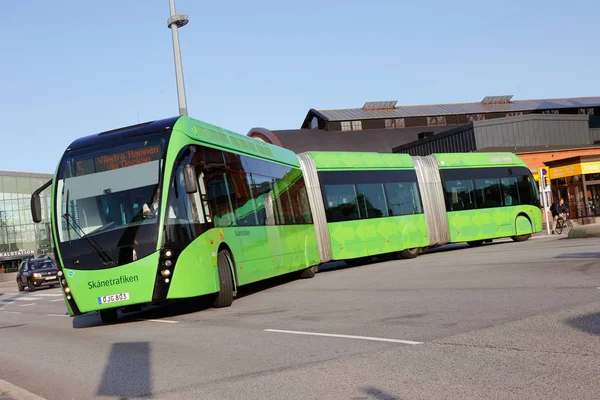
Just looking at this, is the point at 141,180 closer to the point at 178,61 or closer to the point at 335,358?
the point at 335,358

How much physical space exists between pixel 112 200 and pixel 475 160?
19.1 metres

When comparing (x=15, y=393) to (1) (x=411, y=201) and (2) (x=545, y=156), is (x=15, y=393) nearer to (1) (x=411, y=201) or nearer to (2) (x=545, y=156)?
(1) (x=411, y=201)

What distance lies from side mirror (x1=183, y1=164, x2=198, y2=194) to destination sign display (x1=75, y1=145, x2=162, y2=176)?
55 centimetres

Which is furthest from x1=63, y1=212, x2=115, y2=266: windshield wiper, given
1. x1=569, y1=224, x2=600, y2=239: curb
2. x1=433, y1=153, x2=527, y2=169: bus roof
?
x1=569, y1=224, x2=600, y2=239: curb

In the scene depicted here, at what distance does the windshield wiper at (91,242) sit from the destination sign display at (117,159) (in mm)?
873

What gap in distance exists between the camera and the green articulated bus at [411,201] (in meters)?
23.9

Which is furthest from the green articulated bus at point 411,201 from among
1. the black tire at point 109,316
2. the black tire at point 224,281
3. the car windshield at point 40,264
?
the car windshield at point 40,264

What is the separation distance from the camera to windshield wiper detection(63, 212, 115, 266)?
12.8 meters

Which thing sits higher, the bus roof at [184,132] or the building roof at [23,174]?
the building roof at [23,174]

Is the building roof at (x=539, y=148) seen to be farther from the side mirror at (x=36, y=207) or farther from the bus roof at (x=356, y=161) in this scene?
the side mirror at (x=36, y=207)

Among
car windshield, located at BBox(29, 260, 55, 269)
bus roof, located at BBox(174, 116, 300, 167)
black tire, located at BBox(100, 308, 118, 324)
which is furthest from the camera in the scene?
car windshield, located at BBox(29, 260, 55, 269)

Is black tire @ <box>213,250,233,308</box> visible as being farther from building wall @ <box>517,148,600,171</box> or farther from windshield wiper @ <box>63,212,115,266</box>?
building wall @ <box>517,148,600,171</box>

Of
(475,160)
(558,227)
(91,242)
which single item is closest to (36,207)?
(91,242)

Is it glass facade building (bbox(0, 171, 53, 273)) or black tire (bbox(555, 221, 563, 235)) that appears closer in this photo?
black tire (bbox(555, 221, 563, 235))
